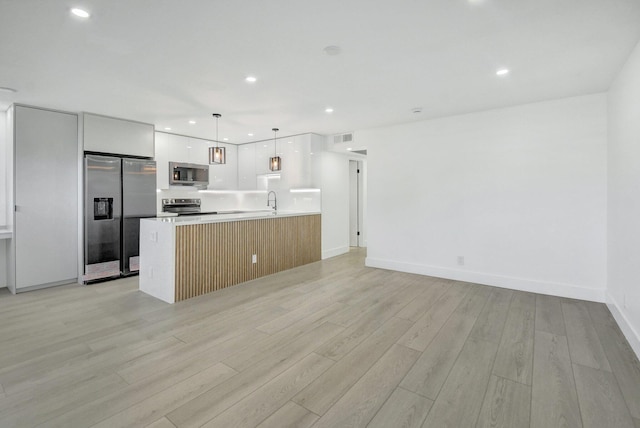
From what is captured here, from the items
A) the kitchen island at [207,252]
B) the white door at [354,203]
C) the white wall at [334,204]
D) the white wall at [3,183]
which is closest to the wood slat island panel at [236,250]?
the kitchen island at [207,252]

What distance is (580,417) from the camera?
5.95ft

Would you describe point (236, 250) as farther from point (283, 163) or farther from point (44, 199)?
point (44, 199)

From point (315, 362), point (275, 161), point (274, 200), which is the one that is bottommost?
point (315, 362)

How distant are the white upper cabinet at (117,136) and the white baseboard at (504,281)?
181 inches

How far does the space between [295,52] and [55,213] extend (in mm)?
4335

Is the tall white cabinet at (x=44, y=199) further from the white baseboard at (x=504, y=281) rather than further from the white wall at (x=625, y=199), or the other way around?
the white wall at (x=625, y=199)

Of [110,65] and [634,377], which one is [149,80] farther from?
[634,377]

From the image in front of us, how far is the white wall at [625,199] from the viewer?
262cm

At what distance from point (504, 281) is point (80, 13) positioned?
5400 millimetres

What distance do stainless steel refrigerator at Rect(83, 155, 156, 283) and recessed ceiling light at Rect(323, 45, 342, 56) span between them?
400cm

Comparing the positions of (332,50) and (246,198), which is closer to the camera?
(332,50)

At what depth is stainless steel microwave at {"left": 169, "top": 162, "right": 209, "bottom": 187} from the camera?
6094mm

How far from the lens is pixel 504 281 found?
14.4 ft

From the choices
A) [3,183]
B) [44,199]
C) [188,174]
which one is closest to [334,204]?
[188,174]
